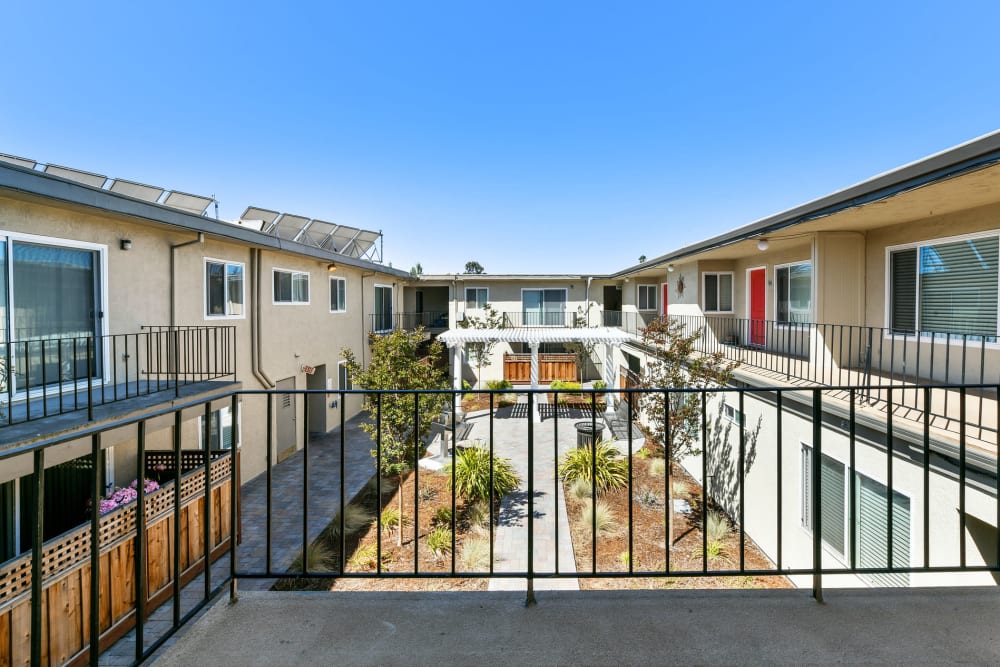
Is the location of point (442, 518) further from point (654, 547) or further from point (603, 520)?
point (654, 547)

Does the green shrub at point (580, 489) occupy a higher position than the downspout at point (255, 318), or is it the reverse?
the downspout at point (255, 318)

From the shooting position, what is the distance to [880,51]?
13.4 meters

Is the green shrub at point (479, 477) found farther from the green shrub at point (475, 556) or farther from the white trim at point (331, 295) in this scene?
the white trim at point (331, 295)

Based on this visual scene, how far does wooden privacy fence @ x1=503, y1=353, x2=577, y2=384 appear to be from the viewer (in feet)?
70.6

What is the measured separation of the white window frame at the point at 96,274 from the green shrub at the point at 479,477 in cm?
567

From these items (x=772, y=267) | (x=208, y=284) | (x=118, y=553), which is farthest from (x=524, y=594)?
(x=772, y=267)

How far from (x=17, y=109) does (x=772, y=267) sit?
1970cm

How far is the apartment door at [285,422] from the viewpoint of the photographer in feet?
41.4

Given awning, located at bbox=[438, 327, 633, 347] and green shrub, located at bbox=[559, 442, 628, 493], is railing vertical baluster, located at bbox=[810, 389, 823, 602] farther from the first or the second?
awning, located at bbox=[438, 327, 633, 347]

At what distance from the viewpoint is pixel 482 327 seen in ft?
71.5

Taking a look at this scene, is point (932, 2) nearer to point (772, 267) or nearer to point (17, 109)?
point (772, 267)

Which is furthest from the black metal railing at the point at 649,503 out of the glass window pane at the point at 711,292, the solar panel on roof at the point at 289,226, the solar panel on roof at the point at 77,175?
the solar panel on roof at the point at 289,226

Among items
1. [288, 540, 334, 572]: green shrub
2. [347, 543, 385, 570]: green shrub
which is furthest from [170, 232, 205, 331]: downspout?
[347, 543, 385, 570]: green shrub

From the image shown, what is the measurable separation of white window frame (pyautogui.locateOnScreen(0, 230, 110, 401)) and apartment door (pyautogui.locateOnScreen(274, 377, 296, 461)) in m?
5.08
